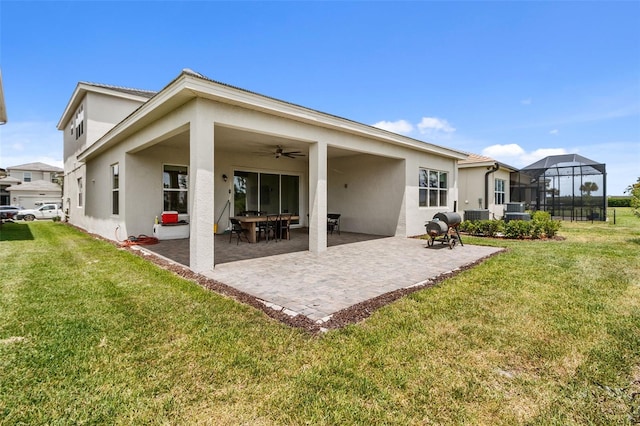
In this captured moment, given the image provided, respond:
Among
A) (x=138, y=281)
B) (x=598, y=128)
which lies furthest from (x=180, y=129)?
(x=598, y=128)

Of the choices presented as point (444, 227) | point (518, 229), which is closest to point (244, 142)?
point (444, 227)

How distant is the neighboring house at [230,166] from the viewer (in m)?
5.86

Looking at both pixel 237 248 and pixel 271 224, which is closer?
pixel 237 248

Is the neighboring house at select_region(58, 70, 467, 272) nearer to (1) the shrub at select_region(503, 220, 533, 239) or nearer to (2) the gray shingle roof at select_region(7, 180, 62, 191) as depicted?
(1) the shrub at select_region(503, 220, 533, 239)

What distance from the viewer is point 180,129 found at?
661 centimetres

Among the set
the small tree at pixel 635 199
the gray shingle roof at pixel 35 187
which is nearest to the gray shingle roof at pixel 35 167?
the gray shingle roof at pixel 35 187

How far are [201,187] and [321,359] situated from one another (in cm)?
423

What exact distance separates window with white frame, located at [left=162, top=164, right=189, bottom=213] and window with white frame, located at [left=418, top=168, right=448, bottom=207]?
9.09 m

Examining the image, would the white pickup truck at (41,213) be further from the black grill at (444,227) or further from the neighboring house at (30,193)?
the black grill at (444,227)

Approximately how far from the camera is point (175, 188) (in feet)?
35.5

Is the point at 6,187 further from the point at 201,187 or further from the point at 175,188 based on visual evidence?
the point at 201,187

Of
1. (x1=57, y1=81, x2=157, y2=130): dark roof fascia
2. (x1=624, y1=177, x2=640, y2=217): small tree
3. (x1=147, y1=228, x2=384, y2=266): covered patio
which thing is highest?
(x1=57, y1=81, x2=157, y2=130): dark roof fascia

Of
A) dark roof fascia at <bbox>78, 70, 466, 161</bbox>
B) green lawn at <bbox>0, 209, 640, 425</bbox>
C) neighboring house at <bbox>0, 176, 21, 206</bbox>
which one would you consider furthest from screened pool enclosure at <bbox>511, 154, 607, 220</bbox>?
neighboring house at <bbox>0, 176, 21, 206</bbox>

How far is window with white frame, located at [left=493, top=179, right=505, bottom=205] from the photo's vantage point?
18.1 meters
